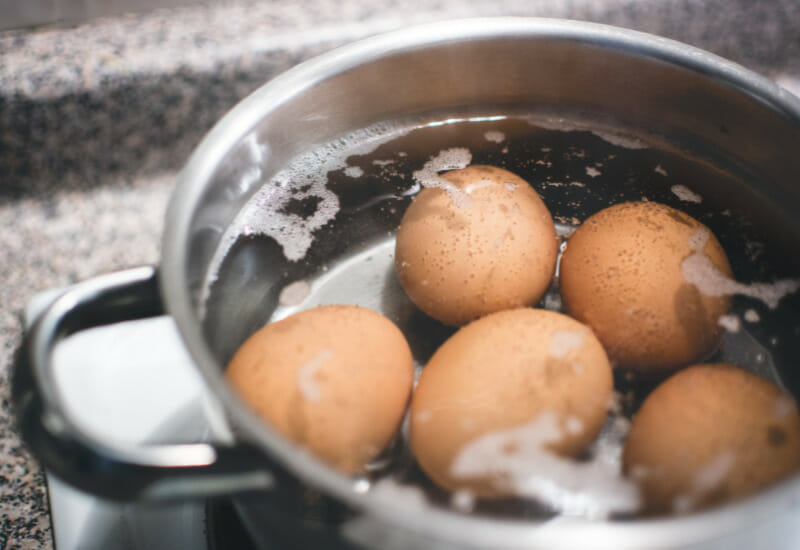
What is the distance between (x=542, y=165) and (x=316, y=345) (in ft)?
1.11

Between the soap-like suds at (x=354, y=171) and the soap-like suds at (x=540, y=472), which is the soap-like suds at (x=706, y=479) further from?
the soap-like suds at (x=354, y=171)

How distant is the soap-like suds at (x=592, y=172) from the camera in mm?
646

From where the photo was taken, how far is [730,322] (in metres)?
0.53

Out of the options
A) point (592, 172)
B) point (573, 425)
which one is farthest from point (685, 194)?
point (573, 425)

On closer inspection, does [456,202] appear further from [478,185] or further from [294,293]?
[294,293]

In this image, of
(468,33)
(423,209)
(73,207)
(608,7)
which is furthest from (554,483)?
(73,207)

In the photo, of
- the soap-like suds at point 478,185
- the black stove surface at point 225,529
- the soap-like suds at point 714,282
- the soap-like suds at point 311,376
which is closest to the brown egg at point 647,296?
the soap-like suds at point 714,282

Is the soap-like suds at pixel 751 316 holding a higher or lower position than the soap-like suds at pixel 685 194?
lower

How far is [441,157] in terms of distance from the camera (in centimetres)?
64

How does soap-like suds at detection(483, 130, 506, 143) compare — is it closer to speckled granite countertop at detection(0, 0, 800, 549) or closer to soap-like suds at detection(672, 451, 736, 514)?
speckled granite countertop at detection(0, 0, 800, 549)

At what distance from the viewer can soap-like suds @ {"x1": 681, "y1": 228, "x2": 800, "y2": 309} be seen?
Answer: 504 mm

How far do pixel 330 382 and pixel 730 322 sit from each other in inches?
14.1

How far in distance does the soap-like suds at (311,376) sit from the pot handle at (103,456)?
109 mm

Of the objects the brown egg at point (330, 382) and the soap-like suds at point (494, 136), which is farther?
the soap-like suds at point (494, 136)
